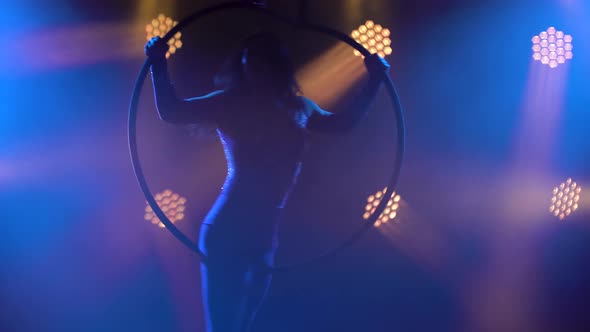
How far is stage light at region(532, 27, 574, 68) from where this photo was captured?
109 inches

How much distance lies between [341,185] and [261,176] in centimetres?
60

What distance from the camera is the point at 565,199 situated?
9.39 feet

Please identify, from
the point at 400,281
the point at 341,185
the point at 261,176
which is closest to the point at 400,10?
the point at 341,185

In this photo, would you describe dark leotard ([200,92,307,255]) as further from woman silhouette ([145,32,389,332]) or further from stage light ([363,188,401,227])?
stage light ([363,188,401,227])

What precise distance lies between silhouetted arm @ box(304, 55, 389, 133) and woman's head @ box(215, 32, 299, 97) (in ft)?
0.61

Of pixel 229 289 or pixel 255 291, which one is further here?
pixel 255 291

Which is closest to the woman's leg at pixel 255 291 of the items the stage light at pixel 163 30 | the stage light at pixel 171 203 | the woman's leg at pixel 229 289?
the woman's leg at pixel 229 289

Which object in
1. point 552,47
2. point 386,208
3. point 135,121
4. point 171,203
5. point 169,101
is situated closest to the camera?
point 169,101

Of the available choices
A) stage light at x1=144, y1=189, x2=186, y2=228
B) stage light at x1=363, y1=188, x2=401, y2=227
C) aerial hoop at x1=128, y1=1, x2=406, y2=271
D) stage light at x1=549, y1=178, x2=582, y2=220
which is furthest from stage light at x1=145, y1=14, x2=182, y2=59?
stage light at x1=549, y1=178, x2=582, y2=220

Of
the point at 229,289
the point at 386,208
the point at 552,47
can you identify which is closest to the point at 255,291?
the point at 229,289

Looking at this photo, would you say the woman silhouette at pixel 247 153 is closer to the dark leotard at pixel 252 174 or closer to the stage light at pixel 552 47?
the dark leotard at pixel 252 174

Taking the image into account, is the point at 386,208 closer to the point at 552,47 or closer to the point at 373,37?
the point at 373,37

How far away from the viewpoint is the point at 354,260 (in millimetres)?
2500

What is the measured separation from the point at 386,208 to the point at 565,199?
1298 mm
